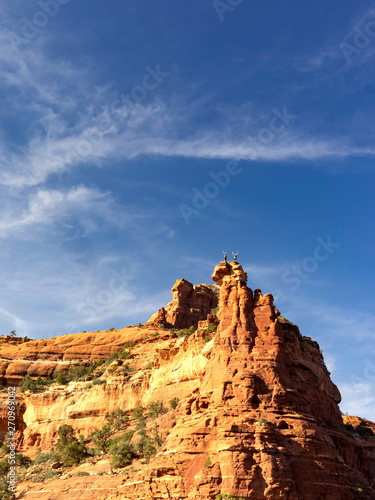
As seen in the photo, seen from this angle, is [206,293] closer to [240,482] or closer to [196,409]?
[196,409]

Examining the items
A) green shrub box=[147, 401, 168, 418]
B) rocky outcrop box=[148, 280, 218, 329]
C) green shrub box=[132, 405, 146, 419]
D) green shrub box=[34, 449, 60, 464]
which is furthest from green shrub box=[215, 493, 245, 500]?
rocky outcrop box=[148, 280, 218, 329]

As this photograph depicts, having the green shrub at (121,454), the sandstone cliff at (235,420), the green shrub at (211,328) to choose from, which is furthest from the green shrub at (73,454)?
the green shrub at (211,328)

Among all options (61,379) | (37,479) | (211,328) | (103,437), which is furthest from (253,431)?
(61,379)

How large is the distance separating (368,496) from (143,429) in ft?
73.5

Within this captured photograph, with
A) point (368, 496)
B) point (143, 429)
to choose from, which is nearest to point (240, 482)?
point (368, 496)

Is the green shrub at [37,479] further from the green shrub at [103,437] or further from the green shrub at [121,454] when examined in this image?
the green shrub at [121,454]

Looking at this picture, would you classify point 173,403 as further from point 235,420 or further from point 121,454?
point 235,420

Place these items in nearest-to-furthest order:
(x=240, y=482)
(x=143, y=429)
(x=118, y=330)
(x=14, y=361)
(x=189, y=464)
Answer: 1. (x=240, y=482)
2. (x=189, y=464)
3. (x=143, y=429)
4. (x=14, y=361)
5. (x=118, y=330)

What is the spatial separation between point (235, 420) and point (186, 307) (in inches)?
2603

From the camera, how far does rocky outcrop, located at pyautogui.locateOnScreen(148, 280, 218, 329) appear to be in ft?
327

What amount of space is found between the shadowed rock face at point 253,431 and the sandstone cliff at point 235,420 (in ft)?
0.25

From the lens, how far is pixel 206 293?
352ft

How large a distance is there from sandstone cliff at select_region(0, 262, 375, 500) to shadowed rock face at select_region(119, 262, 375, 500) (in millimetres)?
77

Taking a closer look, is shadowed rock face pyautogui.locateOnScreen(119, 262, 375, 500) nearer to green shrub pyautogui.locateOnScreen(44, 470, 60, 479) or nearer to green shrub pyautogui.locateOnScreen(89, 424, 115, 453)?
green shrub pyautogui.locateOnScreen(89, 424, 115, 453)
